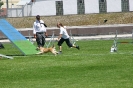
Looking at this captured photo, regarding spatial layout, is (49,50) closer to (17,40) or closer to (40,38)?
(17,40)

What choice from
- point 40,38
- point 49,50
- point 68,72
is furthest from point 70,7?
point 68,72

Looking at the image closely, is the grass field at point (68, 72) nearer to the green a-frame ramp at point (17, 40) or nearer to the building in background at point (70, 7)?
the green a-frame ramp at point (17, 40)

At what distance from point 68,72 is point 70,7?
5871 centimetres

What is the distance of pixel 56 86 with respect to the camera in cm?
1747

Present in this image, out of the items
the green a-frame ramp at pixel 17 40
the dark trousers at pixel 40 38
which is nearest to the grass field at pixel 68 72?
the green a-frame ramp at pixel 17 40

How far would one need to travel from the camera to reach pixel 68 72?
20969 mm

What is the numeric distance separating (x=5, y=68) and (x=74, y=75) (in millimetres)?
3772

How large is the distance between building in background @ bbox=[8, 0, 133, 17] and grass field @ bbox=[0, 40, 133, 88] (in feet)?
166

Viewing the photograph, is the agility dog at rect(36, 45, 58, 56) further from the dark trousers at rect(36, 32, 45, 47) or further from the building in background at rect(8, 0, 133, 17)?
the building in background at rect(8, 0, 133, 17)

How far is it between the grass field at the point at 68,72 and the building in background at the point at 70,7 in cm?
5050

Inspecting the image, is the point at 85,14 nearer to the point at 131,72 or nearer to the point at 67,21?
the point at 67,21

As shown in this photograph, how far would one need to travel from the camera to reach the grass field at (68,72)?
1794 cm

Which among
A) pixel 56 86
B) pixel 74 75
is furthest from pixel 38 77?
pixel 56 86

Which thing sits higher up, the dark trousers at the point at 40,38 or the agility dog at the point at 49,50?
the dark trousers at the point at 40,38
